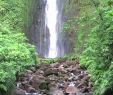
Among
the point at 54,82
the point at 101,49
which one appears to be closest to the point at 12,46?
the point at 101,49

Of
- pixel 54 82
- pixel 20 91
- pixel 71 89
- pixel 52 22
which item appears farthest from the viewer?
pixel 52 22

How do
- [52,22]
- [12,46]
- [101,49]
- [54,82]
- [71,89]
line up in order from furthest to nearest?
[52,22] < [54,82] < [71,89] < [12,46] < [101,49]

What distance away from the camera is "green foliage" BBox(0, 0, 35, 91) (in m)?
11.4

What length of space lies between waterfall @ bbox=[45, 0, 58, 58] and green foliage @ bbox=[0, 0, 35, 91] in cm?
240

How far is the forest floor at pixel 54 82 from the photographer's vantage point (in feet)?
49.9

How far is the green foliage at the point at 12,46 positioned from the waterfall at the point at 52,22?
2397 mm

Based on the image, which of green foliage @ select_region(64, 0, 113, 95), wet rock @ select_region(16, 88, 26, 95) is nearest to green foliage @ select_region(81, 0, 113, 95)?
green foliage @ select_region(64, 0, 113, 95)

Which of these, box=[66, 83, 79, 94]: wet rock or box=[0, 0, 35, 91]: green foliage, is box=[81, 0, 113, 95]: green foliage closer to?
box=[66, 83, 79, 94]: wet rock

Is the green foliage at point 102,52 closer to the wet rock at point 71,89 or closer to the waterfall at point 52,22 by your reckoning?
the wet rock at point 71,89

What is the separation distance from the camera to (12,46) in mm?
13078

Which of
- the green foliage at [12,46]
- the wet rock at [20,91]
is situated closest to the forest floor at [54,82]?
the wet rock at [20,91]

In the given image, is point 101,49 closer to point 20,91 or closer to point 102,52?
point 102,52

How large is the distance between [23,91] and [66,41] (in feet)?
51.7

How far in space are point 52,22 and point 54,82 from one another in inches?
607
